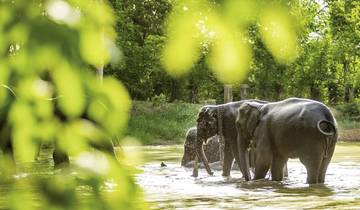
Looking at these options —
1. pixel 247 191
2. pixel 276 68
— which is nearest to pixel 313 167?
pixel 247 191

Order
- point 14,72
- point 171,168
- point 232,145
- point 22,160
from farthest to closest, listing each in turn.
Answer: point 171,168 < point 232,145 < point 22,160 < point 14,72

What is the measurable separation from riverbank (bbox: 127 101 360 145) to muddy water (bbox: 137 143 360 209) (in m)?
15.5

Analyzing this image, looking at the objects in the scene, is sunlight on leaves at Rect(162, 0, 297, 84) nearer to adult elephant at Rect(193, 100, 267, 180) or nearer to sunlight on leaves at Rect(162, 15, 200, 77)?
sunlight on leaves at Rect(162, 15, 200, 77)

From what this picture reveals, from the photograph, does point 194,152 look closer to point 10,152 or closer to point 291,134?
point 291,134

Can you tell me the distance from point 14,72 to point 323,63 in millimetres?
43399

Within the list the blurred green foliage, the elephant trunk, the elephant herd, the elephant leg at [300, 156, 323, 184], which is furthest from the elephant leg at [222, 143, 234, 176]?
the blurred green foliage

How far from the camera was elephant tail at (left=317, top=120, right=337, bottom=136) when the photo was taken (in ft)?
36.3

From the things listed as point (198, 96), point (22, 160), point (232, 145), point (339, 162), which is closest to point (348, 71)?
point (198, 96)

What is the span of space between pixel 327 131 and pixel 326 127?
0.07 meters

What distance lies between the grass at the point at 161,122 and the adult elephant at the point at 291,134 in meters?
16.1

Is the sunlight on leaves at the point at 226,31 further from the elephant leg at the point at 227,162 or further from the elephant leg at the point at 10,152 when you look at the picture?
the elephant leg at the point at 227,162

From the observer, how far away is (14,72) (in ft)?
4.23

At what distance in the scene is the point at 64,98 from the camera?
48.1 inches

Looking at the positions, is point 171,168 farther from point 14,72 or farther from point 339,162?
point 14,72
